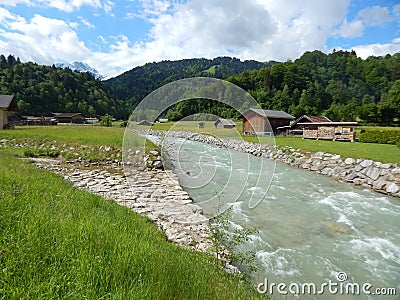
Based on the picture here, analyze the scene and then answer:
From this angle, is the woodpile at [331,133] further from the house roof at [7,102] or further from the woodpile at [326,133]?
the house roof at [7,102]

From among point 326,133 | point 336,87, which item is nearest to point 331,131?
point 326,133

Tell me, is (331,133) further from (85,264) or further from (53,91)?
(53,91)

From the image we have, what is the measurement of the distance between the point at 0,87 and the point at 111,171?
249ft

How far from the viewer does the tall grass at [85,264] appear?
2.01m

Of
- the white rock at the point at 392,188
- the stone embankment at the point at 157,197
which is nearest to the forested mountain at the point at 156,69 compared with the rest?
the stone embankment at the point at 157,197

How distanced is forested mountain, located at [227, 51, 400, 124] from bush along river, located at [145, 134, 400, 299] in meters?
36.9

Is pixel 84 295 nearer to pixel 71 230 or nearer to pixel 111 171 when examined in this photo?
pixel 71 230

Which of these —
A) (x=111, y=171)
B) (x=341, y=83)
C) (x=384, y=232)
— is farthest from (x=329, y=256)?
(x=341, y=83)

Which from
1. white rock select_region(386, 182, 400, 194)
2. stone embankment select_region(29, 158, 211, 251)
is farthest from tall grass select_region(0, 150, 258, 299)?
white rock select_region(386, 182, 400, 194)

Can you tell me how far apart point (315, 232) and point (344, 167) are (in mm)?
8609

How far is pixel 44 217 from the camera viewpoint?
3232 millimetres

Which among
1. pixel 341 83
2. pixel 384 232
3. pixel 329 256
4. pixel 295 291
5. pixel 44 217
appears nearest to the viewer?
pixel 44 217

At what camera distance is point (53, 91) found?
260 feet

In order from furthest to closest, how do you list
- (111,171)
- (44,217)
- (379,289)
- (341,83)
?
(341,83) < (111,171) < (379,289) < (44,217)
